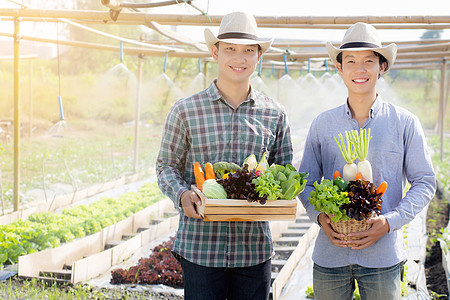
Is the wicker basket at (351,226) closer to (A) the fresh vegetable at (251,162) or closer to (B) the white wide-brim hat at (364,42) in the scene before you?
(A) the fresh vegetable at (251,162)

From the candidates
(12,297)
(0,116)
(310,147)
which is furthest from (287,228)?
(0,116)

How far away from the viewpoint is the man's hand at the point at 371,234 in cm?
215

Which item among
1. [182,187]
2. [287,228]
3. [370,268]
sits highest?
[182,187]

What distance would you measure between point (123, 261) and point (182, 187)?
308 centimetres

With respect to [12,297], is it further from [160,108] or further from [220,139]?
[160,108]

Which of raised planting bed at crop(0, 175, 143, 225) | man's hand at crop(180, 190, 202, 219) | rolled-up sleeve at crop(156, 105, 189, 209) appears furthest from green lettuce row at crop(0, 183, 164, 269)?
man's hand at crop(180, 190, 202, 219)

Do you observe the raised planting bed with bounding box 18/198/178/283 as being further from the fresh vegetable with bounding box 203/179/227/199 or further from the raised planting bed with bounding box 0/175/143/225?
the fresh vegetable with bounding box 203/179/227/199

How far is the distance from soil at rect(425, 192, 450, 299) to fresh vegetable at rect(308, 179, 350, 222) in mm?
2473

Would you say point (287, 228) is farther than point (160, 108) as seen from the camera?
No

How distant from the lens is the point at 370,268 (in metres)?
2.26

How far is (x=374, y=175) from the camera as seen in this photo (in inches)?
91.9

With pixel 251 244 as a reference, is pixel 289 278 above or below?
below

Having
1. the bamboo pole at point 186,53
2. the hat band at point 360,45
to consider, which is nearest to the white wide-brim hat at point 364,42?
the hat band at point 360,45

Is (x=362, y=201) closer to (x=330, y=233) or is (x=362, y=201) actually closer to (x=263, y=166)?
(x=330, y=233)
